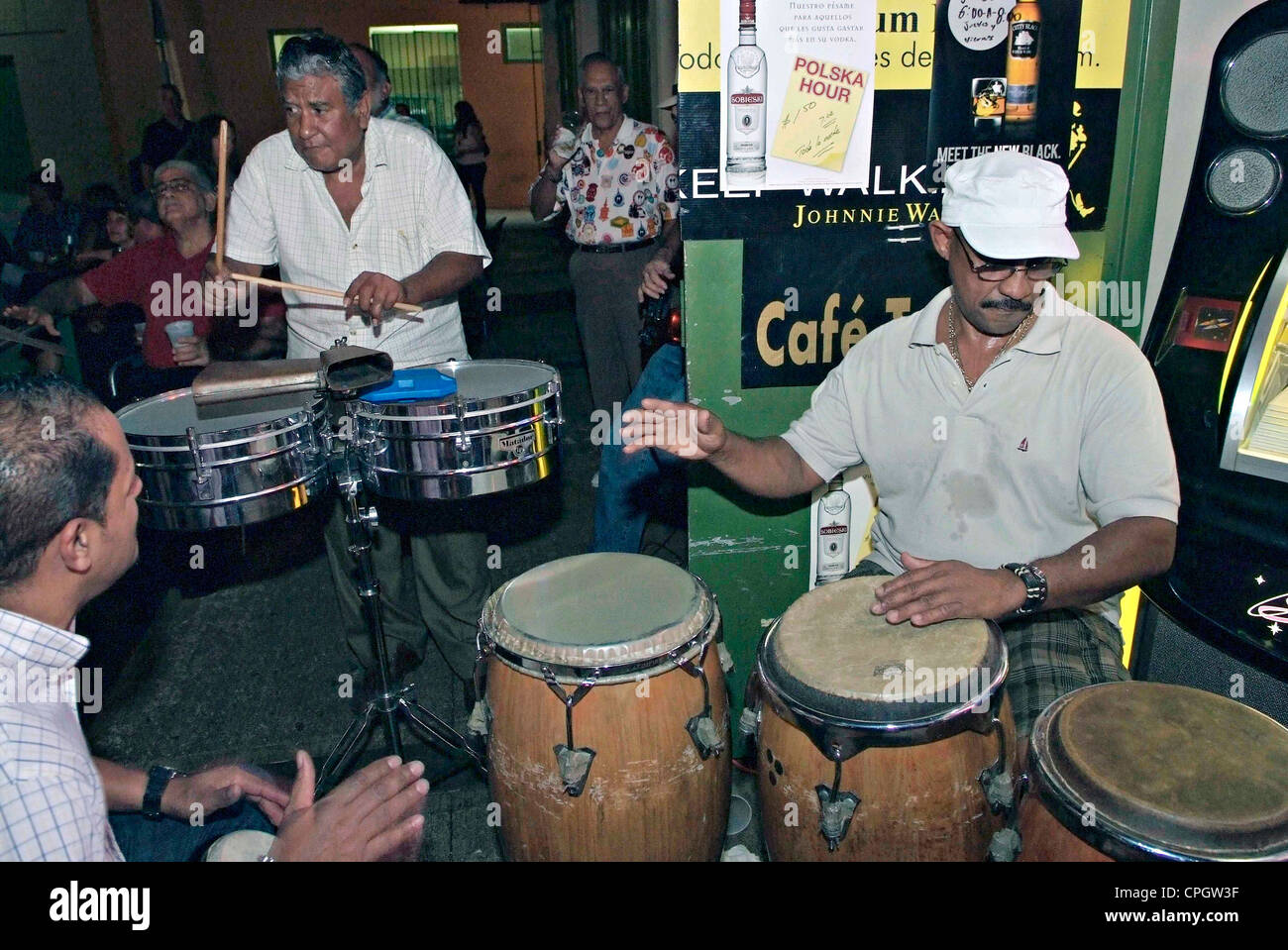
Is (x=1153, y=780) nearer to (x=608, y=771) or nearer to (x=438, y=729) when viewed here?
(x=608, y=771)

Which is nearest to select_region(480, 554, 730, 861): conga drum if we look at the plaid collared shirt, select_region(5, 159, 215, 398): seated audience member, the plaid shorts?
the plaid shorts

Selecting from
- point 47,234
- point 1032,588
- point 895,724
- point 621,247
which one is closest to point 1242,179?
point 1032,588

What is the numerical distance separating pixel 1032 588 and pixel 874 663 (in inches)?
16.8

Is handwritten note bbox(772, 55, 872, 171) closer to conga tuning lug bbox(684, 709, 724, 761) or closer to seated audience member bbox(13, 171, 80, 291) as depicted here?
conga tuning lug bbox(684, 709, 724, 761)

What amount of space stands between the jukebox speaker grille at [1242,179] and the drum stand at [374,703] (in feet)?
7.70

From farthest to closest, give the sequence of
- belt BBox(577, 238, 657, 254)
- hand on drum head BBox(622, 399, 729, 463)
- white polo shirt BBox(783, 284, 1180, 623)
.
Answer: belt BBox(577, 238, 657, 254) < hand on drum head BBox(622, 399, 729, 463) < white polo shirt BBox(783, 284, 1180, 623)

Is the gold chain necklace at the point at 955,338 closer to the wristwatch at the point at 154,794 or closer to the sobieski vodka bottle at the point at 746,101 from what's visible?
the sobieski vodka bottle at the point at 746,101

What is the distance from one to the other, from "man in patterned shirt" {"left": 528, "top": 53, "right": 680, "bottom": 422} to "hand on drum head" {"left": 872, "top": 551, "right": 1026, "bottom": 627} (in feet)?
11.8

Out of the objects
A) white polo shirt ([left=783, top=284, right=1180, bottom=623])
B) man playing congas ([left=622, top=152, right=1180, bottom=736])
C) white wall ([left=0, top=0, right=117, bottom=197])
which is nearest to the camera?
man playing congas ([left=622, top=152, right=1180, bottom=736])

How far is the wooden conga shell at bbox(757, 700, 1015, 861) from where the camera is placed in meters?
1.86

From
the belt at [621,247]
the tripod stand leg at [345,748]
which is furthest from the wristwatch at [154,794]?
the belt at [621,247]

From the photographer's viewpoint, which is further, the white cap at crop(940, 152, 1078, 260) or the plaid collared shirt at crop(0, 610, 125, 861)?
the white cap at crop(940, 152, 1078, 260)

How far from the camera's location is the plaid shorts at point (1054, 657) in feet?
7.34

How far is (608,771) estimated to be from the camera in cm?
208
